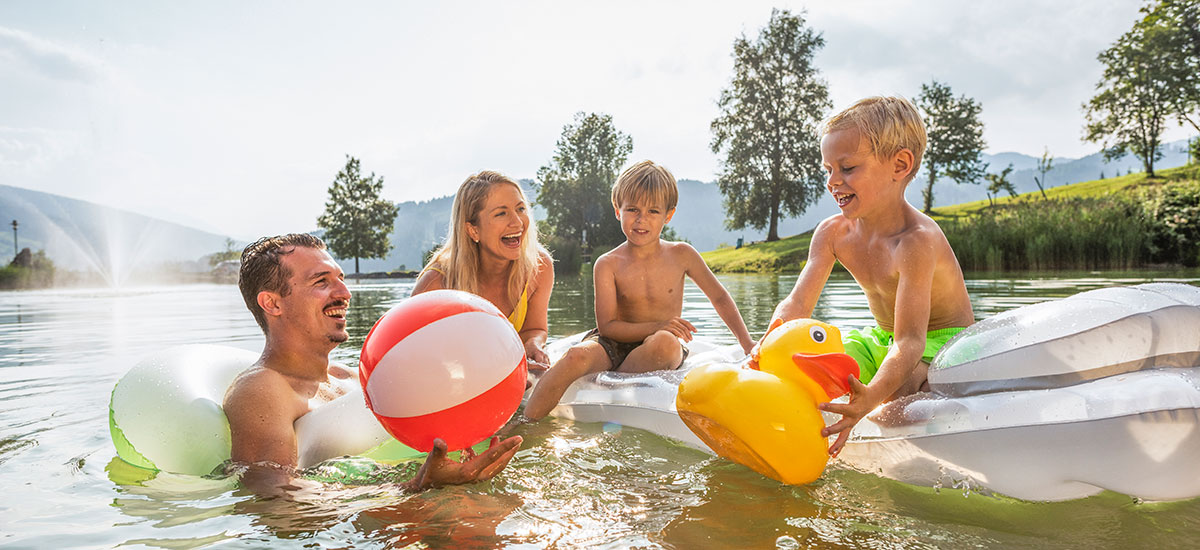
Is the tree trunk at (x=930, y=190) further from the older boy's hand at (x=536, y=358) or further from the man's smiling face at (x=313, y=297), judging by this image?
the man's smiling face at (x=313, y=297)

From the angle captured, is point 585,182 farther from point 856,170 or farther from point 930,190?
point 856,170

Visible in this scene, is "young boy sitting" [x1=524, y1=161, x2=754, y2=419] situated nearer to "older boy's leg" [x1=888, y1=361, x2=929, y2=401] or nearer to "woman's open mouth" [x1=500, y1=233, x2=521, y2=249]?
"woman's open mouth" [x1=500, y1=233, x2=521, y2=249]

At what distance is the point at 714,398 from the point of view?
2.48 meters

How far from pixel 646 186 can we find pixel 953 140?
47.1 m

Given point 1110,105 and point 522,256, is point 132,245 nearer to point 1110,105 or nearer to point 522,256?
point 522,256

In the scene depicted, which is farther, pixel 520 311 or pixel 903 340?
pixel 520 311

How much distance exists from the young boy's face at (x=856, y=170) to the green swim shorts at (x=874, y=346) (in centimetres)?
64

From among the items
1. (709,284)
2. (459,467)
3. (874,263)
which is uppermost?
(874,263)

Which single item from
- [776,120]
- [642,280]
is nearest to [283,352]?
[642,280]

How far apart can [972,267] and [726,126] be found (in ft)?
85.7

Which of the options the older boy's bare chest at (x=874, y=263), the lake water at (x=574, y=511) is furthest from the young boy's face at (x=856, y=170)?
the lake water at (x=574, y=511)

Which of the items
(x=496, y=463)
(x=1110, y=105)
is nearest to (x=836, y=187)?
(x=496, y=463)

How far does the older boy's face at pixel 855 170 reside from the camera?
9.76ft

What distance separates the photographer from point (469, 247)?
445cm
